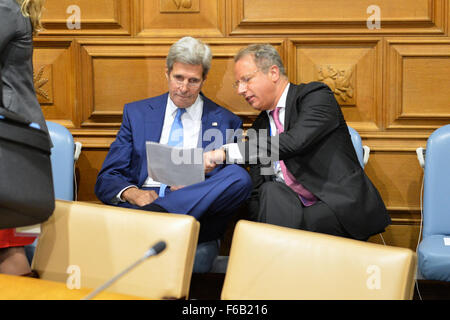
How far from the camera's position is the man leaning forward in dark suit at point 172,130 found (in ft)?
9.13

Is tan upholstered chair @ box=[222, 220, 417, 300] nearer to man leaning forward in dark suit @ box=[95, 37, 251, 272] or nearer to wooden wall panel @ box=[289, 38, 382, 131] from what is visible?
man leaning forward in dark suit @ box=[95, 37, 251, 272]

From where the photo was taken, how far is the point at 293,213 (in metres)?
2.58

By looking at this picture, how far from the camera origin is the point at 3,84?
1.69 meters

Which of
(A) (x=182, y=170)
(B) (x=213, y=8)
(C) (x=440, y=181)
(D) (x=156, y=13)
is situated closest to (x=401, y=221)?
(C) (x=440, y=181)

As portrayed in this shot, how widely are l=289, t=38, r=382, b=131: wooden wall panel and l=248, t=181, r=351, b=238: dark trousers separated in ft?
2.69

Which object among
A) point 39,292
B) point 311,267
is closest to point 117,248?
point 39,292

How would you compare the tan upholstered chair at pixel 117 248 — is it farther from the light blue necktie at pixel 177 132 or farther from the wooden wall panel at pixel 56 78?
the wooden wall panel at pixel 56 78

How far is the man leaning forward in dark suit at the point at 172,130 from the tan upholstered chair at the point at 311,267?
126 centimetres

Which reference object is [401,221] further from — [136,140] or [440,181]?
[136,140]

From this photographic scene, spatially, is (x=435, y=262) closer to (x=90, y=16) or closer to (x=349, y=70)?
(x=349, y=70)

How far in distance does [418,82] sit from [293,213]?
3.89 feet

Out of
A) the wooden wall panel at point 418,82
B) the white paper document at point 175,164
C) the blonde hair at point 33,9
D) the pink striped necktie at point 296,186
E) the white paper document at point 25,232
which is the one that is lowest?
the white paper document at point 25,232

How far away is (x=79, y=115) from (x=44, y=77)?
12.1 inches

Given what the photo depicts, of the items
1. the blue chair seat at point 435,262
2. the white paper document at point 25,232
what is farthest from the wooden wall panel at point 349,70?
the white paper document at point 25,232
